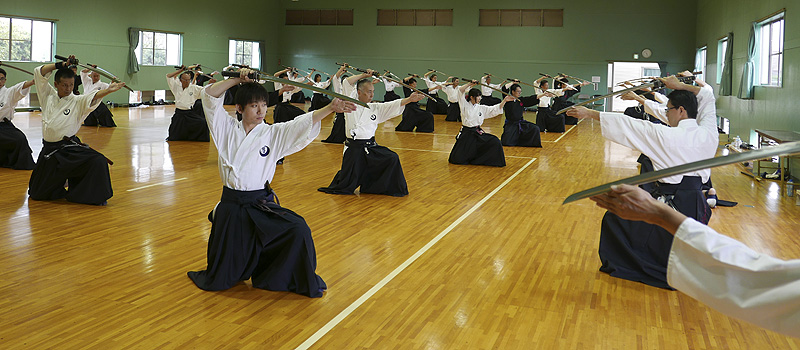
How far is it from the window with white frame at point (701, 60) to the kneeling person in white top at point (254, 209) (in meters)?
20.9

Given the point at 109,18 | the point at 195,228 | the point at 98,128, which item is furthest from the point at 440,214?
the point at 109,18

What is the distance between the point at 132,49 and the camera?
22.4m

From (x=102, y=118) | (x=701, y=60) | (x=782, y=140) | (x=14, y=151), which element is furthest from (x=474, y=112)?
(x=701, y=60)

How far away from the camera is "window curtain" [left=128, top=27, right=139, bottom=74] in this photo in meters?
22.3

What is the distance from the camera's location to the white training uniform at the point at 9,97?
8742 mm

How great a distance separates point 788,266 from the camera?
154cm

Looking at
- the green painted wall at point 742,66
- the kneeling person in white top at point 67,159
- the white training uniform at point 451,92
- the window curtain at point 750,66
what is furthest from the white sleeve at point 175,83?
the window curtain at point 750,66

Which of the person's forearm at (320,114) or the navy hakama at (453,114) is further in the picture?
the navy hakama at (453,114)

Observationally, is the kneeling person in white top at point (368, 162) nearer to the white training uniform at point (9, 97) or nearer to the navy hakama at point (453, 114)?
the white training uniform at point (9, 97)

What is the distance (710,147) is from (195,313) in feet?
12.3

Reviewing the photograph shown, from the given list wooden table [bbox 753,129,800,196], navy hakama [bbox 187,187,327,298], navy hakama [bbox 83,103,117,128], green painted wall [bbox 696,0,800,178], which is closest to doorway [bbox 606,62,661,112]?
green painted wall [bbox 696,0,800,178]

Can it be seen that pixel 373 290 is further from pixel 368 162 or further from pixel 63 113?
pixel 63 113

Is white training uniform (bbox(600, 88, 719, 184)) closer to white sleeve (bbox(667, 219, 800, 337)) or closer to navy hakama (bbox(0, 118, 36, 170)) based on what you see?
white sleeve (bbox(667, 219, 800, 337))

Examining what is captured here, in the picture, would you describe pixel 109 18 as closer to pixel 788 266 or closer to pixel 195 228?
pixel 195 228
